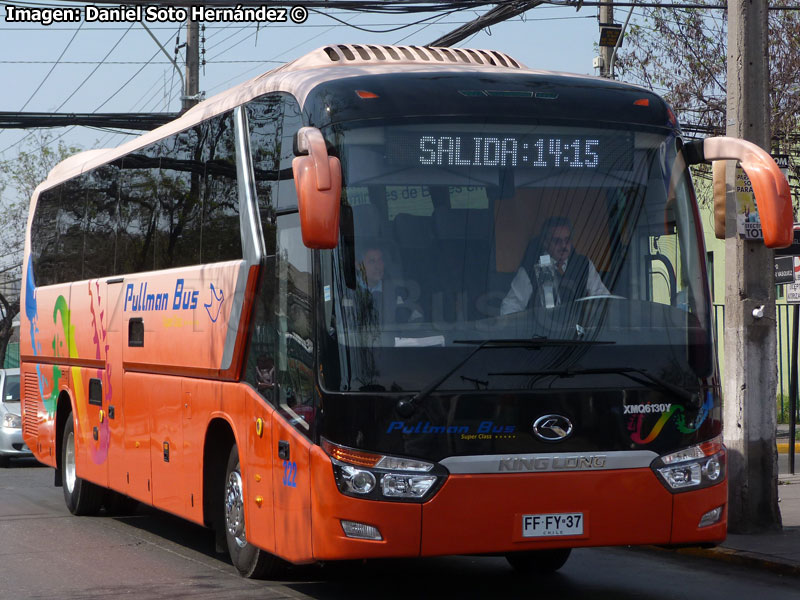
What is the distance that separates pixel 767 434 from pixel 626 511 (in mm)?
3592

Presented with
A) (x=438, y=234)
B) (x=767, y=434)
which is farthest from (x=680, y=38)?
(x=438, y=234)

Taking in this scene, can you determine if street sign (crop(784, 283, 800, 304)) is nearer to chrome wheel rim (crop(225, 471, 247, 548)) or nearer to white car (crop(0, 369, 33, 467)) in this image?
chrome wheel rim (crop(225, 471, 247, 548))

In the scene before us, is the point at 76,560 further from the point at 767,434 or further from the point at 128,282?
the point at 767,434

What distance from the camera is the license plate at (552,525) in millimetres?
6992

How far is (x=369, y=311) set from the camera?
7.05 m

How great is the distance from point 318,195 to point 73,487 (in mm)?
7527

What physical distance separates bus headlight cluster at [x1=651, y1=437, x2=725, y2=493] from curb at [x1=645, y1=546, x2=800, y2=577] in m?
1.94

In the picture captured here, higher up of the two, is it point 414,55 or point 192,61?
point 192,61

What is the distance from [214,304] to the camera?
886cm

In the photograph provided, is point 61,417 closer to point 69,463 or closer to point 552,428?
point 69,463

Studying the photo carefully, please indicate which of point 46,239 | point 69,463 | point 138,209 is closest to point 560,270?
point 138,209

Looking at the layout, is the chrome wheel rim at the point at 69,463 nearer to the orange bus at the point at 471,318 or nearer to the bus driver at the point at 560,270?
the orange bus at the point at 471,318

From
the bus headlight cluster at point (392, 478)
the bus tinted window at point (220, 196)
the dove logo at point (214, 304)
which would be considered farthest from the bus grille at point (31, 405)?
the bus headlight cluster at point (392, 478)

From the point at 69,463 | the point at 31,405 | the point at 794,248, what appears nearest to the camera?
the point at 794,248
